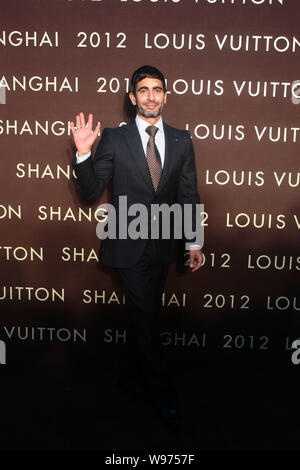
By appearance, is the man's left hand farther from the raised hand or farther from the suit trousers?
the raised hand

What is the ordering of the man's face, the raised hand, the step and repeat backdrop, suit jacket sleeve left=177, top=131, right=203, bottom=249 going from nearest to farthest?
the raised hand < the man's face < suit jacket sleeve left=177, top=131, right=203, bottom=249 < the step and repeat backdrop

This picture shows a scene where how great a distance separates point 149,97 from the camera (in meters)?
2.86

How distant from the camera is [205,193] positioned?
331 cm

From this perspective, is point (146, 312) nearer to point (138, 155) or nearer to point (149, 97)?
point (138, 155)

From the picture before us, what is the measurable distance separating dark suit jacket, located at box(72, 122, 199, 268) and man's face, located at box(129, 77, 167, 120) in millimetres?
120

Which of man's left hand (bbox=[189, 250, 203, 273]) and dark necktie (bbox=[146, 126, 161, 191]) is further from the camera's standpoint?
man's left hand (bbox=[189, 250, 203, 273])

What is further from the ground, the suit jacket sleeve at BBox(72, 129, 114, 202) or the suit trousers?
the suit jacket sleeve at BBox(72, 129, 114, 202)

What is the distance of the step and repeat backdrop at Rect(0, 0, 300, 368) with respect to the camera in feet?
10.3

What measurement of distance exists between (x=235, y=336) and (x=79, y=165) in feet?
4.97

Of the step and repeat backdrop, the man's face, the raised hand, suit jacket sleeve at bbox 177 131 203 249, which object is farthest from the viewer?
the step and repeat backdrop

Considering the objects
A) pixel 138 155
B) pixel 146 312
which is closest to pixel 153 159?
pixel 138 155

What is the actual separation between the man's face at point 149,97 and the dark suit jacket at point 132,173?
4.7 inches

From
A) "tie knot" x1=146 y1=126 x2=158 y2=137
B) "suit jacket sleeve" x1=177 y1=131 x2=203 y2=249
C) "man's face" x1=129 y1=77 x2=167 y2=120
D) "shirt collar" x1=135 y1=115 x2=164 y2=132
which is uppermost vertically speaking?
"man's face" x1=129 y1=77 x2=167 y2=120

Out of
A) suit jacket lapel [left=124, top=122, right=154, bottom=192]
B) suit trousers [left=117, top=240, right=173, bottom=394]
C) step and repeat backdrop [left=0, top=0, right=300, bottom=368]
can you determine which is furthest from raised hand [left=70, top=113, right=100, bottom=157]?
suit trousers [left=117, top=240, right=173, bottom=394]
